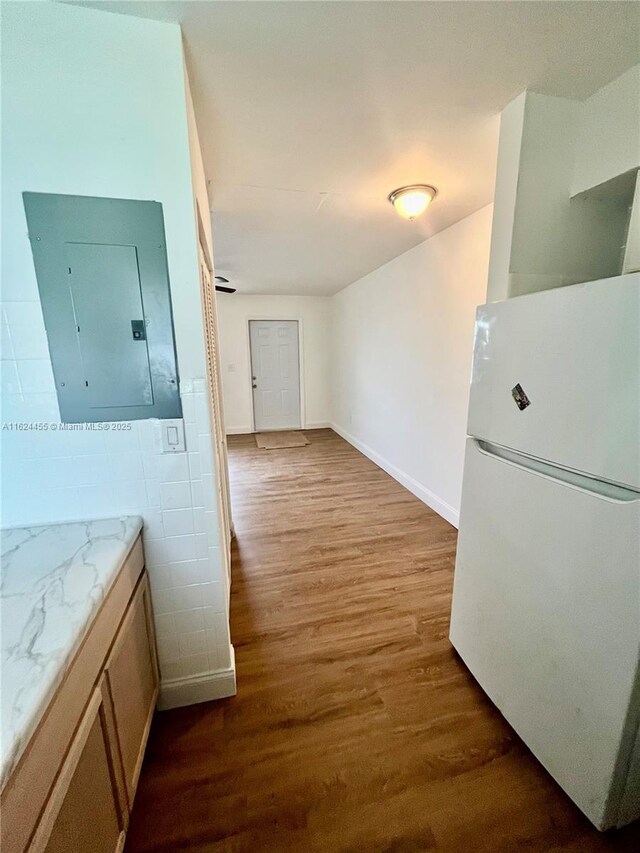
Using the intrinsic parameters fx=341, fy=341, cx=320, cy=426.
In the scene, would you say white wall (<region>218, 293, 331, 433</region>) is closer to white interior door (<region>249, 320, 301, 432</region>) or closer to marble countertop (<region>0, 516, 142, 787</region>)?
white interior door (<region>249, 320, 301, 432</region>)

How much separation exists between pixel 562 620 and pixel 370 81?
196 centimetres

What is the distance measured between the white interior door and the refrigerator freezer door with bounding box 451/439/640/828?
5.02m

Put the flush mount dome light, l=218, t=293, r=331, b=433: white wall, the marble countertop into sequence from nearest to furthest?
the marble countertop
the flush mount dome light
l=218, t=293, r=331, b=433: white wall

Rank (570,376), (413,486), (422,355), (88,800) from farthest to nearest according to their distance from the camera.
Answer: (413,486)
(422,355)
(570,376)
(88,800)

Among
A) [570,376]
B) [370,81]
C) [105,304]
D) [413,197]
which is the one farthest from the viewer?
[413,197]

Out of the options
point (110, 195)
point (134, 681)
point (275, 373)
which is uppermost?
point (110, 195)

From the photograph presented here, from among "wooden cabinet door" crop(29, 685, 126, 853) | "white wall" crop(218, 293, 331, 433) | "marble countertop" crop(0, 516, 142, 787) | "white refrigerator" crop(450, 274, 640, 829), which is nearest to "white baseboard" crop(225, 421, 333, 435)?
"white wall" crop(218, 293, 331, 433)

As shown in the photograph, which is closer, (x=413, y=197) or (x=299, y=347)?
(x=413, y=197)

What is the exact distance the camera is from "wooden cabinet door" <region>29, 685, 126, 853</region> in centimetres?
63

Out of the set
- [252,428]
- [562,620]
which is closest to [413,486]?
[562,620]

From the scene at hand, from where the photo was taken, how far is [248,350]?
587 cm

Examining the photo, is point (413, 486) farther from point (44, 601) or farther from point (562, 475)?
point (44, 601)

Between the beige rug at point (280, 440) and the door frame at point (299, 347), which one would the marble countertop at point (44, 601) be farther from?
the door frame at point (299, 347)

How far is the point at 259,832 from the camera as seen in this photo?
1.07 m
